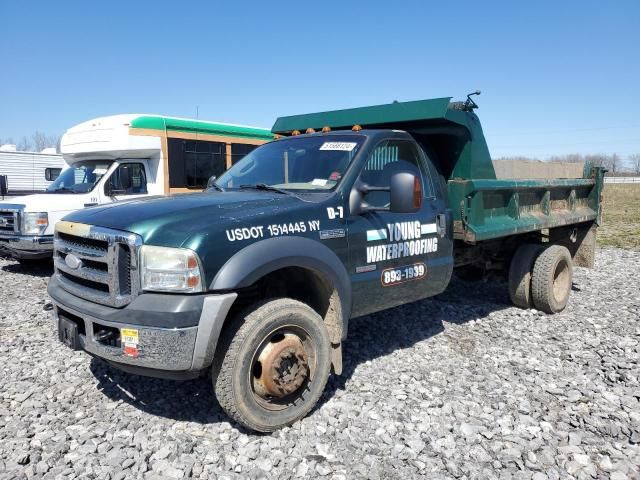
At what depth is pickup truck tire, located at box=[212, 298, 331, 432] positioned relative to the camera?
3.08 metres

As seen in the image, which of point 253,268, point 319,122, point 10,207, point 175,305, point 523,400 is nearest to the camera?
point 175,305

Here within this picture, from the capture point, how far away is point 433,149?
206 inches

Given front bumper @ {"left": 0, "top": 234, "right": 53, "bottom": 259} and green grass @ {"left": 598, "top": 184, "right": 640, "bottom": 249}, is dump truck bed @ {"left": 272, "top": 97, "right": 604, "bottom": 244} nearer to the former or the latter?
front bumper @ {"left": 0, "top": 234, "right": 53, "bottom": 259}

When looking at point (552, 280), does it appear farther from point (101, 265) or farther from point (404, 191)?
point (101, 265)

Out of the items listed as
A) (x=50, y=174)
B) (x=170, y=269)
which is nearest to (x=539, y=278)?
(x=170, y=269)

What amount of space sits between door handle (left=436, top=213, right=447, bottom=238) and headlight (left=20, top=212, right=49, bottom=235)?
6.36 metres

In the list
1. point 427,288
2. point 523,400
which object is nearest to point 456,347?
point 427,288

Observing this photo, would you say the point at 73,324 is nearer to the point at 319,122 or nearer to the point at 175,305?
the point at 175,305

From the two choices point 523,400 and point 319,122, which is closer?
point 523,400

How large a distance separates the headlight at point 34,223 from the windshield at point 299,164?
4.72m

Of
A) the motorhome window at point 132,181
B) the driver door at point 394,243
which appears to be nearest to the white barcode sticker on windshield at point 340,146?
the driver door at point 394,243

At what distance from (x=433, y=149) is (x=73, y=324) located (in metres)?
3.70

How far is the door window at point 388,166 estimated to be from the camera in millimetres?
4035

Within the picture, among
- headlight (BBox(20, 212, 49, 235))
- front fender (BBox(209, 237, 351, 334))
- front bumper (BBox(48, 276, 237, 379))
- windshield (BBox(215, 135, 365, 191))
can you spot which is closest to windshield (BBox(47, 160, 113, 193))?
headlight (BBox(20, 212, 49, 235))
